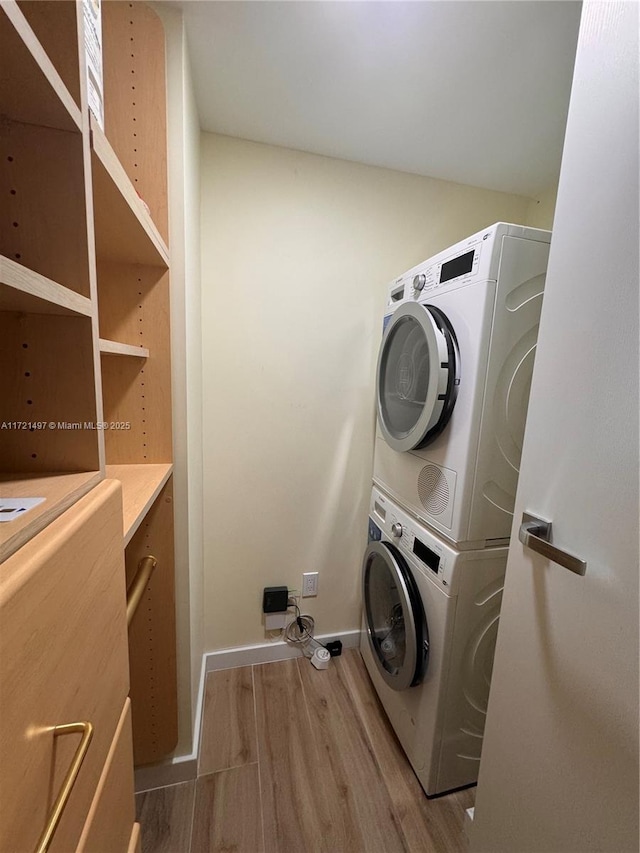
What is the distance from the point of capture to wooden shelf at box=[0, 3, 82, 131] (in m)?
0.32

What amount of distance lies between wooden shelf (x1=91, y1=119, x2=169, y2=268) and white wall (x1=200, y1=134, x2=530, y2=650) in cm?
50

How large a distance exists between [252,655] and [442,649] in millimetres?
1011

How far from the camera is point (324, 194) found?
1390mm

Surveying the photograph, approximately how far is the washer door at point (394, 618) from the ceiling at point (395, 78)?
1.57 m

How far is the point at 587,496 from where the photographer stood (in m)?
0.61

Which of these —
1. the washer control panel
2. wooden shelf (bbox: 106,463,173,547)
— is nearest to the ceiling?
wooden shelf (bbox: 106,463,173,547)

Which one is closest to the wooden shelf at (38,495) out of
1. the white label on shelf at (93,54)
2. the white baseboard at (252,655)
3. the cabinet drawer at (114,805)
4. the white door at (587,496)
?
the cabinet drawer at (114,805)

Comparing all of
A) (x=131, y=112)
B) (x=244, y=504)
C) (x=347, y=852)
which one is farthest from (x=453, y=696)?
(x=131, y=112)

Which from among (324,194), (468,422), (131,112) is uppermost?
(324,194)

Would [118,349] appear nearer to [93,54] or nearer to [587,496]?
[93,54]

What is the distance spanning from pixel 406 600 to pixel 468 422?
616mm

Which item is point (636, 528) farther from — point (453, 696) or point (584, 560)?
point (453, 696)

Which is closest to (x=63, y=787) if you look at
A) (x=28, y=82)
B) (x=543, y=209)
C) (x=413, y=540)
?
(x=28, y=82)

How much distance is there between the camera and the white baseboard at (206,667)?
1103 mm
